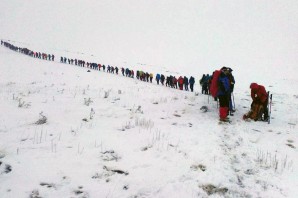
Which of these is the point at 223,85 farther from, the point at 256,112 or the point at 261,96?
the point at 256,112

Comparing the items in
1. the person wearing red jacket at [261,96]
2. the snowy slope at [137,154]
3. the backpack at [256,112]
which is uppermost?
the person wearing red jacket at [261,96]

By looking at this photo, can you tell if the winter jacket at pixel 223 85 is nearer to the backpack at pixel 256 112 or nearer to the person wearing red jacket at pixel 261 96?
the person wearing red jacket at pixel 261 96

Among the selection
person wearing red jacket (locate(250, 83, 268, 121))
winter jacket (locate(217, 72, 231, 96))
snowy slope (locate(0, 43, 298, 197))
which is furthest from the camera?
winter jacket (locate(217, 72, 231, 96))

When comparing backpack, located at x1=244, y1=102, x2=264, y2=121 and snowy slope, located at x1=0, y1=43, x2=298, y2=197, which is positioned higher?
backpack, located at x1=244, y1=102, x2=264, y2=121

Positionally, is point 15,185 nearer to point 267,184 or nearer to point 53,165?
point 53,165

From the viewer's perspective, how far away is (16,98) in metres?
10.6

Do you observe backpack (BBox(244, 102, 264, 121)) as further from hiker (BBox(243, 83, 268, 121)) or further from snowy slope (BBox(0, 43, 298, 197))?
snowy slope (BBox(0, 43, 298, 197))

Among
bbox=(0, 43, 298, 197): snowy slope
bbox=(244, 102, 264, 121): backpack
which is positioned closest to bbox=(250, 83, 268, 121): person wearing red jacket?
bbox=(244, 102, 264, 121): backpack

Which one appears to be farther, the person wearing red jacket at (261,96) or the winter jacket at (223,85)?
the winter jacket at (223,85)

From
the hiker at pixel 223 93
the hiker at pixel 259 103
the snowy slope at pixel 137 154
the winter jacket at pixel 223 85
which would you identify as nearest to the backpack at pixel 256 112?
the hiker at pixel 259 103

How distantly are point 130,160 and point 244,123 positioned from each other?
5.25 metres

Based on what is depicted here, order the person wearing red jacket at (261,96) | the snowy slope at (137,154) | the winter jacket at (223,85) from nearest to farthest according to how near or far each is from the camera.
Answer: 1. the snowy slope at (137,154)
2. the person wearing red jacket at (261,96)
3. the winter jacket at (223,85)

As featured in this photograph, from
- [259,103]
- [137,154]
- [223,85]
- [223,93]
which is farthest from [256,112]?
[137,154]

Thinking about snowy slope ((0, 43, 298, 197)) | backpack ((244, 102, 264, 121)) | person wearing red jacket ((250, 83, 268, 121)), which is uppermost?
person wearing red jacket ((250, 83, 268, 121))
